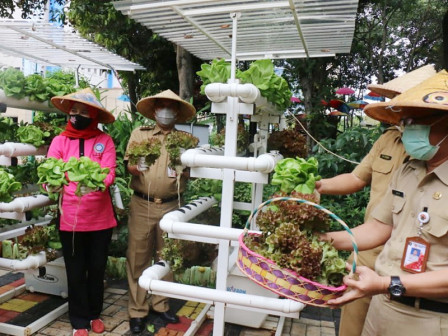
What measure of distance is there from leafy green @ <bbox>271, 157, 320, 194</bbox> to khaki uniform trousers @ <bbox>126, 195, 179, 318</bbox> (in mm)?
1789

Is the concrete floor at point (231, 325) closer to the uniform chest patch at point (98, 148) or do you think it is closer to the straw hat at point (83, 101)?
the uniform chest patch at point (98, 148)

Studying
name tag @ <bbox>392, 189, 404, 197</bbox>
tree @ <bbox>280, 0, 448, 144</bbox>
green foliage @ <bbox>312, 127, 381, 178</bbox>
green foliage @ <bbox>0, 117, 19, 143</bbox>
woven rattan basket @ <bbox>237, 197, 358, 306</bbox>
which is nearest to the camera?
woven rattan basket @ <bbox>237, 197, 358, 306</bbox>

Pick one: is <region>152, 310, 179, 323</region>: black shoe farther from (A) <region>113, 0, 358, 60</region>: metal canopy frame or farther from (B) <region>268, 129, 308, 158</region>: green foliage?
(A) <region>113, 0, 358, 60</region>: metal canopy frame

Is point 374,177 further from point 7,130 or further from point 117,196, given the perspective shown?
point 7,130

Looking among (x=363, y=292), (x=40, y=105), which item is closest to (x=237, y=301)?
(x=363, y=292)

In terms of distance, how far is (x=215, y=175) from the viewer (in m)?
2.55

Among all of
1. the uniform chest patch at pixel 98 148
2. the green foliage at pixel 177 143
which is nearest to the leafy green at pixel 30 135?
the uniform chest patch at pixel 98 148

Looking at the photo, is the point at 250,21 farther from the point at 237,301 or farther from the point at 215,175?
the point at 237,301

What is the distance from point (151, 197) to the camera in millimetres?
3549

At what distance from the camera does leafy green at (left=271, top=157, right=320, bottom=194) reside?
195cm

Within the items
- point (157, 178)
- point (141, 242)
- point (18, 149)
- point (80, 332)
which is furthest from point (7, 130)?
point (80, 332)

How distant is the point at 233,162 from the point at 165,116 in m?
1.32

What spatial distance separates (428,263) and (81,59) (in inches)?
165

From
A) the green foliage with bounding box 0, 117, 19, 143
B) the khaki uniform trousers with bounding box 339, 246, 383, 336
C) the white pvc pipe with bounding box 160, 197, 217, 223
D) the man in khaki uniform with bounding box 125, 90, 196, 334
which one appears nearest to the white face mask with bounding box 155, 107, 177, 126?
the man in khaki uniform with bounding box 125, 90, 196, 334
